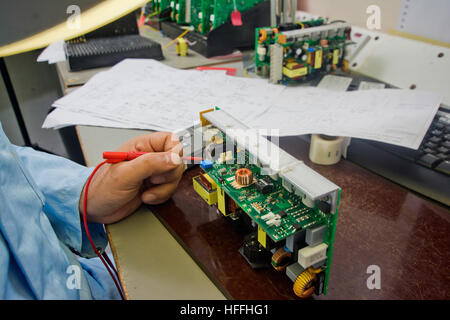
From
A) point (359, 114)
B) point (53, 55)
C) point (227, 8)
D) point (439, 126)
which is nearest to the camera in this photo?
point (439, 126)

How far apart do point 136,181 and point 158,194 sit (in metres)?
0.07

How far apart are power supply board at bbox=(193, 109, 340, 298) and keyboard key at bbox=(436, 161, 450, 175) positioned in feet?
1.21

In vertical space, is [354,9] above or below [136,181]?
above

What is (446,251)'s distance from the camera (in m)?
0.56

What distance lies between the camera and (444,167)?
0.69 m

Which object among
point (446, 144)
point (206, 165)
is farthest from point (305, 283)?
point (446, 144)

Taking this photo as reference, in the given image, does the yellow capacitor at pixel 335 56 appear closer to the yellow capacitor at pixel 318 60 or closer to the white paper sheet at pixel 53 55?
the yellow capacitor at pixel 318 60

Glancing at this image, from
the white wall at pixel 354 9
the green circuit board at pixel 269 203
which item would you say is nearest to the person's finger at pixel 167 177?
the green circuit board at pixel 269 203

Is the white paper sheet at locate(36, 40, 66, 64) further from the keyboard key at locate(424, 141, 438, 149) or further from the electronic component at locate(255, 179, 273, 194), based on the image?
the keyboard key at locate(424, 141, 438, 149)

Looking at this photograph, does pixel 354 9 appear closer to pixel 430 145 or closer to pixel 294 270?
pixel 430 145

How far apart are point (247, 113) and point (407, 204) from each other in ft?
1.68

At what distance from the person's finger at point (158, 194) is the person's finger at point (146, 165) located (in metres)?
0.06
